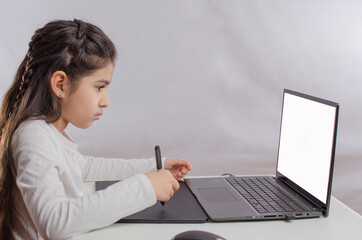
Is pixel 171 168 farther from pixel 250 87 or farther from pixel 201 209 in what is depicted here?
pixel 250 87

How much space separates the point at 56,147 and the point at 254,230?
0.48 metres

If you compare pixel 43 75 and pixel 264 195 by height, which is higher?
pixel 43 75

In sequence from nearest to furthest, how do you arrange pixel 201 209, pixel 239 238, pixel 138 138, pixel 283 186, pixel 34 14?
pixel 239 238
pixel 201 209
pixel 283 186
pixel 34 14
pixel 138 138

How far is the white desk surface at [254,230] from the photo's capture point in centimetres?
94

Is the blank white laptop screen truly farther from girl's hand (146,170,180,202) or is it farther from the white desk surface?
girl's hand (146,170,180,202)

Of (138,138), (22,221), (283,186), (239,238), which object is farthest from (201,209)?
(138,138)

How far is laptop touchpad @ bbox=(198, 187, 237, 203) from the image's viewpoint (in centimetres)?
111

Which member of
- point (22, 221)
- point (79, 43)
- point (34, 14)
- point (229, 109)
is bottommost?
point (22, 221)

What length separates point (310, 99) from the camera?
1123 mm

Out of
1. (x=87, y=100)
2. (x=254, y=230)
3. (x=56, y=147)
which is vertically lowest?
(x=254, y=230)

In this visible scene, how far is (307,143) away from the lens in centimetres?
114

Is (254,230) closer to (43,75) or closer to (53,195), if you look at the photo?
(53,195)

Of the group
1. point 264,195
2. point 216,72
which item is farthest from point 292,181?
point 216,72

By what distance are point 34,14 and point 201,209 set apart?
129 cm
